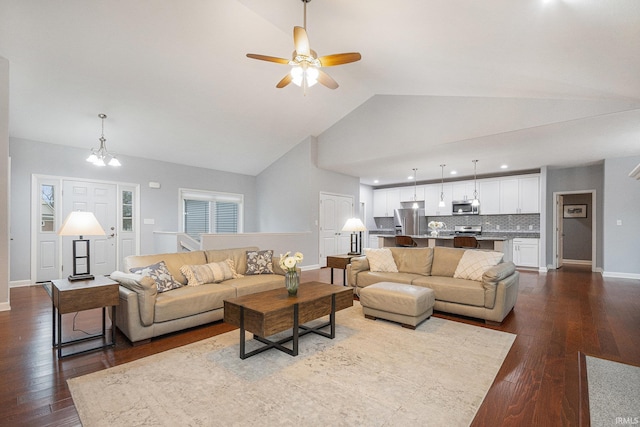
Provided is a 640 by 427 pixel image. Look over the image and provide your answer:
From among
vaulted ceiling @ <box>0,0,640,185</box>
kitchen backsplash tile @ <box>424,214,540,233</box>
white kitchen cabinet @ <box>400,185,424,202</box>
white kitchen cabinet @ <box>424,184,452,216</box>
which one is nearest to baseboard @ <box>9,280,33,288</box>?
vaulted ceiling @ <box>0,0,640,185</box>

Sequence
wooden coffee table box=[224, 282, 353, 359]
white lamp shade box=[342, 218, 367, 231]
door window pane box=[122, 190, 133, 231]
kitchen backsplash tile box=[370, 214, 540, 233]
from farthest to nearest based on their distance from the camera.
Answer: kitchen backsplash tile box=[370, 214, 540, 233] → door window pane box=[122, 190, 133, 231] → white lamp shade box=[342, 218, 367, 231] → wooden coffee table box=[224, 282, 353, 359]

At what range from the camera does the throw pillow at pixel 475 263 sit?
379 cm

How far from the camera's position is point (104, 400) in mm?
1962

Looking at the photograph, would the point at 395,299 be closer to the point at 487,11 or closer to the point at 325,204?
the point at 487,11

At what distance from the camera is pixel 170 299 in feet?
9.89

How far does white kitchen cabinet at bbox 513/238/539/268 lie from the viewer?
286 inches

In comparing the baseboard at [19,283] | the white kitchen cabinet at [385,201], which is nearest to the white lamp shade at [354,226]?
the white kitchen cabinet at [385,201]

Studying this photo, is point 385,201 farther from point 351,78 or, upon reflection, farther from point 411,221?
point 351,78

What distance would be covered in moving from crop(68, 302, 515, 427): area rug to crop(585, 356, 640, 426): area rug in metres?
0.58

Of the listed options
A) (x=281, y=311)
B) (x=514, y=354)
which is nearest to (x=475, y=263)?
(x=514, y=354)

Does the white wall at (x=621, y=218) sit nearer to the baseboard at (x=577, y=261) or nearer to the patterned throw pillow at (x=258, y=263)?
the baseboard at (x=577, y=261)

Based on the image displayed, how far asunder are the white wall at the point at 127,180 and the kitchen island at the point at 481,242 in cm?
399

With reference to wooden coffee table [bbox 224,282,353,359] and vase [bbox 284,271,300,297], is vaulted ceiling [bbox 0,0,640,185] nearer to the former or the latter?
vase [bbox 284,271,300,297]

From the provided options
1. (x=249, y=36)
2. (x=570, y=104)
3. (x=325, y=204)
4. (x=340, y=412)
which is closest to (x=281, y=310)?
(x=340, y=412)
